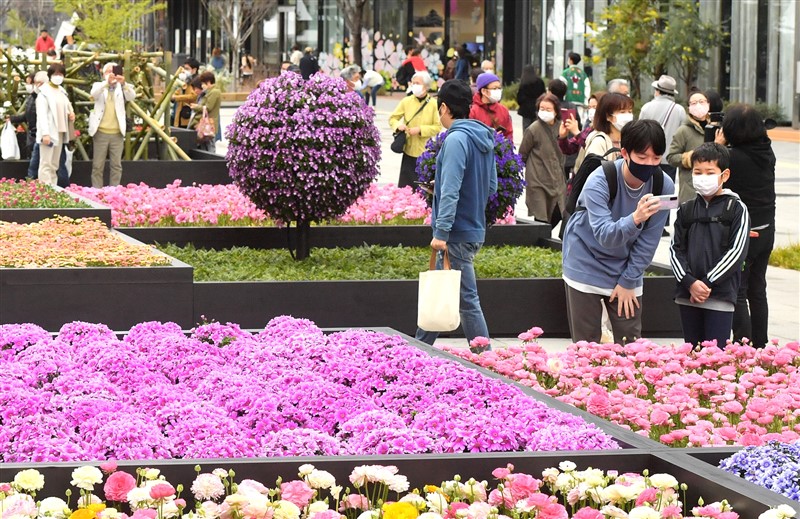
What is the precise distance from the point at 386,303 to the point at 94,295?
2.12m

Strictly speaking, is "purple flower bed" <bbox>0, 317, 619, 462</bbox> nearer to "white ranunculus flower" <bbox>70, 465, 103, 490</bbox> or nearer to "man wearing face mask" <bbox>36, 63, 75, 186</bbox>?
"white ranunculus flower" <bbox>70, 465, 103, 490</bbox>

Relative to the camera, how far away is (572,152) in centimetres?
1488

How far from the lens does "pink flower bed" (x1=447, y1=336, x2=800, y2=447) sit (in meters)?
6.16

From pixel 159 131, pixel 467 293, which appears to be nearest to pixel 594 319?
pixel 467 293

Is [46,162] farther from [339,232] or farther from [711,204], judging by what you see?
[711,204]

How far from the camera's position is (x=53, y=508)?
3834 millimetres

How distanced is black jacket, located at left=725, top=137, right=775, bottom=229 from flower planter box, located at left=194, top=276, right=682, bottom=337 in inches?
70.5

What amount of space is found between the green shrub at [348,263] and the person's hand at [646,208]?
13.6 feet

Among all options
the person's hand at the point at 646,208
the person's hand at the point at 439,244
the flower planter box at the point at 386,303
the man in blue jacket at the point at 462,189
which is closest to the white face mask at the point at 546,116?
the flower planter box at the point at 386,303

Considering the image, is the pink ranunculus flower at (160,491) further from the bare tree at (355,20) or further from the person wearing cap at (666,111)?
the bare tree at (355,20)

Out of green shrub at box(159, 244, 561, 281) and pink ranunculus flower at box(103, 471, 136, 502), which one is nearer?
pink ranunculus flower at box(103, 471, 136, 502)

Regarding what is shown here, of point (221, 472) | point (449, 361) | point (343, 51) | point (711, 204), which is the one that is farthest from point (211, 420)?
point (343, 51)

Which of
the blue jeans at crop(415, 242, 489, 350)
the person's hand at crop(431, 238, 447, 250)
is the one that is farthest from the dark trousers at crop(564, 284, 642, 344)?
the blue jeans at crop(415, 242, 489, 350)

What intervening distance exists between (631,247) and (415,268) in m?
4.27
